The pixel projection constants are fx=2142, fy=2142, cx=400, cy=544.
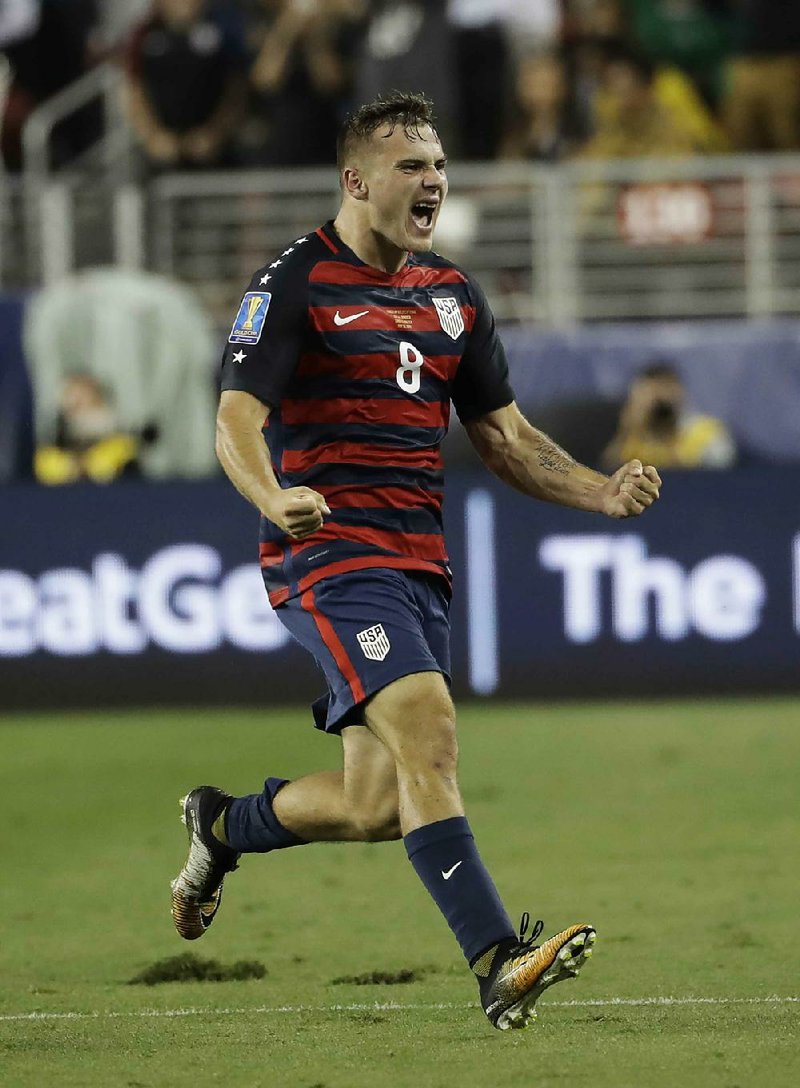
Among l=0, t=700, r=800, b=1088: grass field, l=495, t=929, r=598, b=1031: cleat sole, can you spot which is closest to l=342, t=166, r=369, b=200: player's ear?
l=495, t=929, r=598, b=1031: cleat sole

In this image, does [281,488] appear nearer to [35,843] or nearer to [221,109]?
[35,843]

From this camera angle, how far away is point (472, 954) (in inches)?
197

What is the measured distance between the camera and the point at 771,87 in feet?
48.8

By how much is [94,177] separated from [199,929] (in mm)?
9801

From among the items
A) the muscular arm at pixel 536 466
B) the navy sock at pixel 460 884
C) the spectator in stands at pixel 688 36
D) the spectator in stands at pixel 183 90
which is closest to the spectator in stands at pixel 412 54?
the spectator in stands at pixel 183 90

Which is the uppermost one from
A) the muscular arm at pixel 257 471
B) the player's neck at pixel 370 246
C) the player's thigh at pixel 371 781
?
the player's neck at pixel 370 246

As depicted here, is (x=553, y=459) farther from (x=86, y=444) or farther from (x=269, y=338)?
(x=86, y=444)

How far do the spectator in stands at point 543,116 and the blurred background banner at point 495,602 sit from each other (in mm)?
3178

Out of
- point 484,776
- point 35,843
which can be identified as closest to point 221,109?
point 484,776

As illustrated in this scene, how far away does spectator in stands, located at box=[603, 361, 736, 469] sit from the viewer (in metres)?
13.2

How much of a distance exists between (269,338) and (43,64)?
35.0 ft

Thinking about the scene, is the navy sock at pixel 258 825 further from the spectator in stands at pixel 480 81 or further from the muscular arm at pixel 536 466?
the spectator in stands at pixel 480 81

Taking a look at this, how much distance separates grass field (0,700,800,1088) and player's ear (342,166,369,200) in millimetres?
2146

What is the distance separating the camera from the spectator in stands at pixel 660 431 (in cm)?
1320
